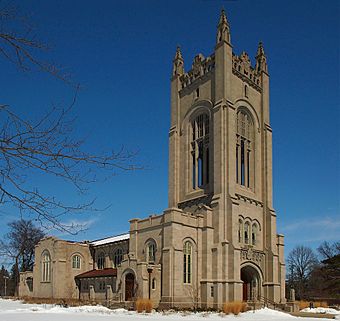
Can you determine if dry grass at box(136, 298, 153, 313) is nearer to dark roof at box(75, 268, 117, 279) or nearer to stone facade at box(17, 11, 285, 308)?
stone facade at box(17, 11, 285, 308)

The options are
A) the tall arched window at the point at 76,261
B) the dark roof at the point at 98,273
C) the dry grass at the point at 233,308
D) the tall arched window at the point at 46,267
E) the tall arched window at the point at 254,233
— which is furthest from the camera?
the tall arched window at the point at 76,261

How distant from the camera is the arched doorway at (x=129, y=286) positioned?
42819mm

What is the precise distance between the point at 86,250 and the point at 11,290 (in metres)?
47.0

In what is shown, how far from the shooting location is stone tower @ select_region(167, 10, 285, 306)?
45.1 metres

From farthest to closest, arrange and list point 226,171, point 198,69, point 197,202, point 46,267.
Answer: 1. point 46,267
2. point 198,69
3. point 197,202
4. point 226,171

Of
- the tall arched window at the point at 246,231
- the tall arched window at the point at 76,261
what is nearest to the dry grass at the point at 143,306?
the tall arched window at the point at 246,231

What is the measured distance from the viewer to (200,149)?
53.1 m

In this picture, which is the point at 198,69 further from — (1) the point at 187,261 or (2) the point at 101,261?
(2) the point at 101,261

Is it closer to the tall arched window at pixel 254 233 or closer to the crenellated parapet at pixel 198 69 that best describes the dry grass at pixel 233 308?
the tall arched window at pixel 254 233

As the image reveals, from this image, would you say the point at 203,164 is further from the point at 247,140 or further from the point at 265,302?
the point at 265,302

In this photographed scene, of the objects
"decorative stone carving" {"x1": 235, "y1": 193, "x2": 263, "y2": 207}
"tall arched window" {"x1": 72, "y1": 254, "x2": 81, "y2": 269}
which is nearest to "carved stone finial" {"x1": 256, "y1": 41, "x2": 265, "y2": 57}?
"decorative stone carving" {"x1": 235, "y1": 193, "x2": 263, "y2": 207}

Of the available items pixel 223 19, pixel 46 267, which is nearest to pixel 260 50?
pixel 223 19

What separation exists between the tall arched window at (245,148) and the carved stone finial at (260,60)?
26.3 ft

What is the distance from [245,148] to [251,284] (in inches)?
604
